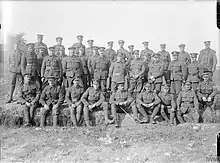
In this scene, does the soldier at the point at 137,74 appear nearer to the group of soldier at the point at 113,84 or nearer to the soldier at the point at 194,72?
the group of soldier at the point at 113,84

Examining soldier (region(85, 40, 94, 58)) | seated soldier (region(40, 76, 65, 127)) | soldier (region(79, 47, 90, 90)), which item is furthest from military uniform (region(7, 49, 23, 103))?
soldier (region(85, 40, 94, 58))

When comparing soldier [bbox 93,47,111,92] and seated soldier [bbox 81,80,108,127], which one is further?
soldier [bbox 93,47,111,92]

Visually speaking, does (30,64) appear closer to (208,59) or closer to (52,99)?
(52,99)

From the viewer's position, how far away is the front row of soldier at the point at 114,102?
21.7 feet

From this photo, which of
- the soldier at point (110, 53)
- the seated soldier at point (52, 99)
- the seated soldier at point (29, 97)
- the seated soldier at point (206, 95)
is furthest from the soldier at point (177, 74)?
the seated soldier at point (29, 97)

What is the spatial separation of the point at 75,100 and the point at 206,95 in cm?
335

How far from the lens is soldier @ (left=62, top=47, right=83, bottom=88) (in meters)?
7.32

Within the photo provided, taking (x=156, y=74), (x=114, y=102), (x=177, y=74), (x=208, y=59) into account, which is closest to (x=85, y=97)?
(x=114, y=102)

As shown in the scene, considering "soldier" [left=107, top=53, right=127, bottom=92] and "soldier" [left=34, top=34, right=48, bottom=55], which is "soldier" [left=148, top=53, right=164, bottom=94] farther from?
"soldier" [left=34, top=34, right=48, bottom=55]

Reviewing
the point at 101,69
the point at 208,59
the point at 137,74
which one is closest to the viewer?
the point at 137,74

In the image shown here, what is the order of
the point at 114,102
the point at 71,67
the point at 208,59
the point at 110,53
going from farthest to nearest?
the point at 110,53 → the point at 208,59 → the point at 71,67 → the point at 114,102

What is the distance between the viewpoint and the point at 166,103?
6891 millimetres

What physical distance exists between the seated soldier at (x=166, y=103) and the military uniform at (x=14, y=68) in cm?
365

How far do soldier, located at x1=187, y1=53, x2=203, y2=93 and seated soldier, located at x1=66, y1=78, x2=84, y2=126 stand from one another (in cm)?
296
